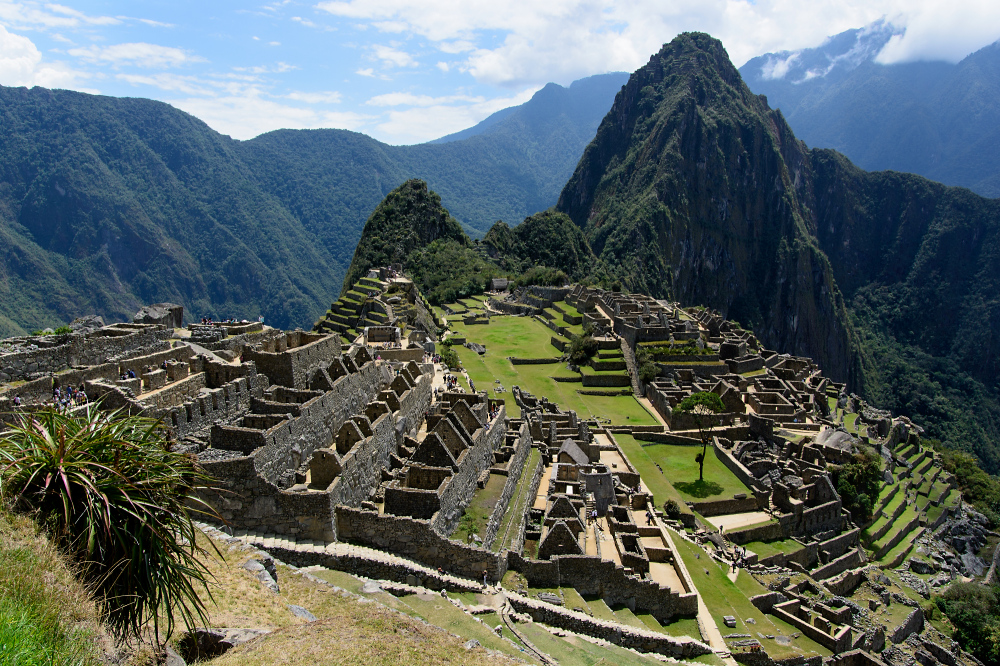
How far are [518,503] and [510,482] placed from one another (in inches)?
37.6

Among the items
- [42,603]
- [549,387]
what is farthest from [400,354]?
[42,603]

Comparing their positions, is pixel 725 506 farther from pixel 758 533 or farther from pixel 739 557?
pixel 739 557

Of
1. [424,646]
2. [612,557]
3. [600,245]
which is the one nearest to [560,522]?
[612,557]

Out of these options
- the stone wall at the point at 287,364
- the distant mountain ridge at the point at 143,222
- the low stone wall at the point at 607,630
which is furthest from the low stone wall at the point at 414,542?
the distant mountain ridge at the point at 143,222

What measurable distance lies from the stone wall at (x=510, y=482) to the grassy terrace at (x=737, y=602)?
24.4ft

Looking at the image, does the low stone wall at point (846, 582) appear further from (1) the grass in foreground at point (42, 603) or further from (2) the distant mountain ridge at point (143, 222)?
(2) the distant mountain ridge at point (143, 222)

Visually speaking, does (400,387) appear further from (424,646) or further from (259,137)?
(259,137)

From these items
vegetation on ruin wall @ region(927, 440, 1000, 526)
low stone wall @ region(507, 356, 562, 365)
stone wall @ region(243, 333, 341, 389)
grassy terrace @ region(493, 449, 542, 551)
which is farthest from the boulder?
vegetation on ruin wall @ region(927, 440, 1000, 526)

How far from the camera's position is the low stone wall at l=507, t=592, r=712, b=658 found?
1870 cm

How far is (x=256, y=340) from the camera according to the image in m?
25.1

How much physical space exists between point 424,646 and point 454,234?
112 meters

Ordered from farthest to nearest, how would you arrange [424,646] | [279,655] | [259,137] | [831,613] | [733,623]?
[259,137] < [831,613] < [733,623] < [424,646] < [279,655]

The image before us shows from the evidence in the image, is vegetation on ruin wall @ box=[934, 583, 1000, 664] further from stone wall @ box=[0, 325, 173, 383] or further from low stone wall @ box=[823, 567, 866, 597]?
stone wall @ box=[0, 325, 173, 383]

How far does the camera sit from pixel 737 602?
25.0 meters
